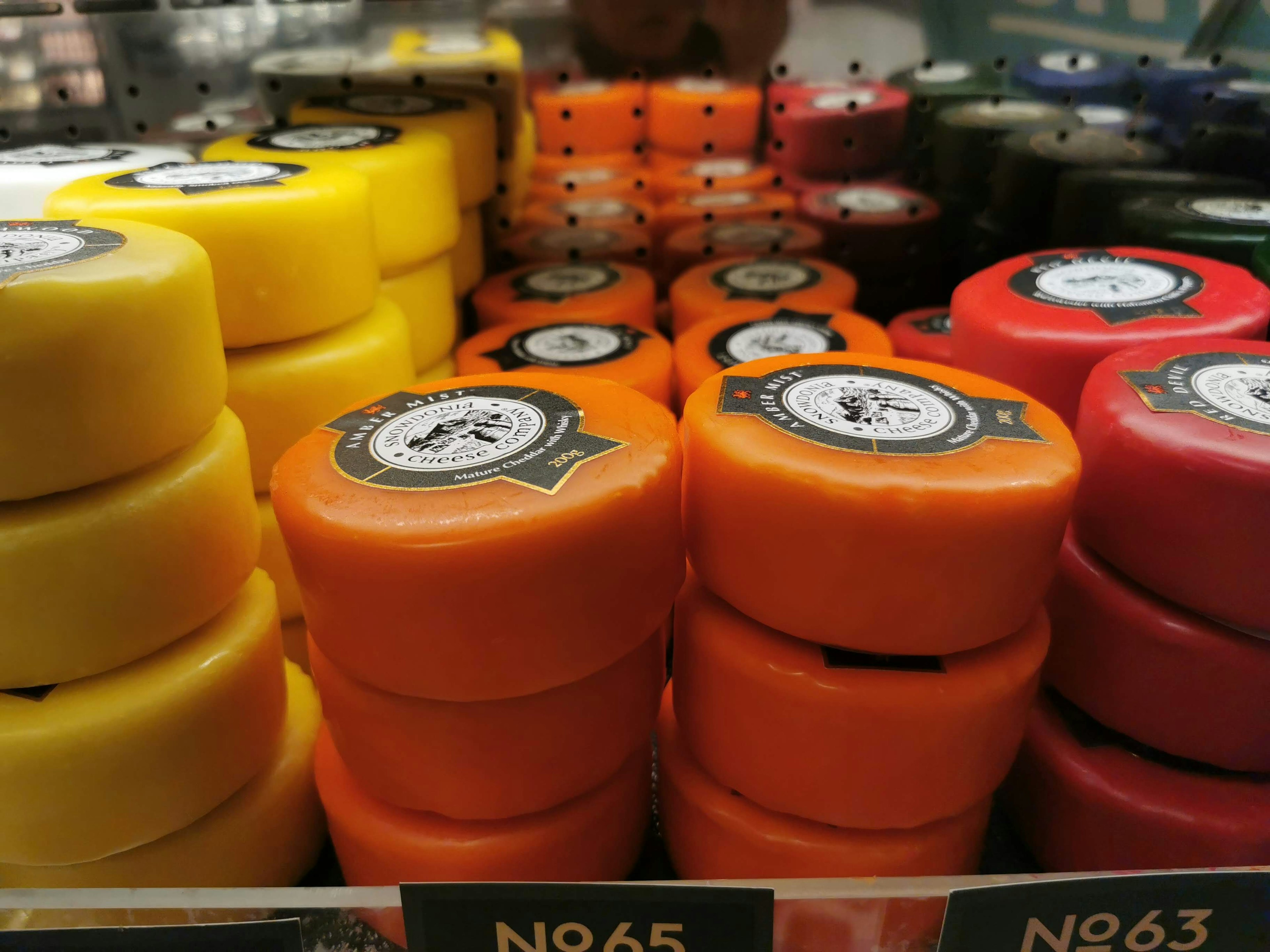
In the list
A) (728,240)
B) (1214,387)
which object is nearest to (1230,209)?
(1214,387)

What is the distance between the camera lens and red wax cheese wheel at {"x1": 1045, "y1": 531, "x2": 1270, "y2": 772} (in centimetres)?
72

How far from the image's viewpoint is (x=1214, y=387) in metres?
0.76

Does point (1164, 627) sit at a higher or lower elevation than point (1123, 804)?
higher

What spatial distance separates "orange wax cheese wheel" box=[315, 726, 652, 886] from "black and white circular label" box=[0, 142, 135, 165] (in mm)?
824

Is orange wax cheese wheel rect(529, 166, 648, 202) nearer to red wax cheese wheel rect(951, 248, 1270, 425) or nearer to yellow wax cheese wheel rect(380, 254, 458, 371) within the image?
yellow wax cheese wheel rect(380, 254, 458, 371)

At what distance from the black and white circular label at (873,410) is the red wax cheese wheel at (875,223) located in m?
0.68

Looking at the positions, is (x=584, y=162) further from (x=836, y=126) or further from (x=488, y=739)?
(x=488, y=739)

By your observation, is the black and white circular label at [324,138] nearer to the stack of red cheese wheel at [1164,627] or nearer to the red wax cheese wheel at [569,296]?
the red wax cheese wheel at [569,296]

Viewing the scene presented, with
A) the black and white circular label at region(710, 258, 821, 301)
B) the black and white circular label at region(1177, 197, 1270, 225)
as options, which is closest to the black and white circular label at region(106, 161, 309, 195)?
the black and white circular label at region(710, 258, 821, 301)

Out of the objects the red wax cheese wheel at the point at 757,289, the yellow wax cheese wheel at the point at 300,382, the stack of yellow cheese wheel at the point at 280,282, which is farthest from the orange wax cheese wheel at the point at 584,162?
the yellow wax cheese wheel at the point at 300,382

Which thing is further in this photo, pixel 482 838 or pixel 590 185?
pixel 590 185

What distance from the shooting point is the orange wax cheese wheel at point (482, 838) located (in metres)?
0.74

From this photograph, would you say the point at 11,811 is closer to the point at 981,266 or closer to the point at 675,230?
the point at 675,230

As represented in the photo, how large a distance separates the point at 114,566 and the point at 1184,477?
82 centimetres
